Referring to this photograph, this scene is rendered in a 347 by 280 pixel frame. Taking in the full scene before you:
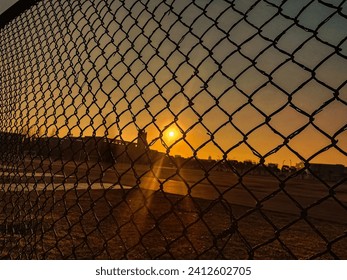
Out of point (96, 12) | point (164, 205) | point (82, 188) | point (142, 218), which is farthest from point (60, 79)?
point (82, 188)

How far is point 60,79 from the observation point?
265 cm

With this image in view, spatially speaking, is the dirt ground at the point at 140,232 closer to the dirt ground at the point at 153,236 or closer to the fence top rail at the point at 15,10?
the dirt ground at the point at 153,236

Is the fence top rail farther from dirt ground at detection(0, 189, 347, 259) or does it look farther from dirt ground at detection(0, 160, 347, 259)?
dirt ground at detection(0, 189, 347, 259)

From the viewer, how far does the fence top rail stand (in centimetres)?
295

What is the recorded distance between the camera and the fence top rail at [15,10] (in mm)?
2953

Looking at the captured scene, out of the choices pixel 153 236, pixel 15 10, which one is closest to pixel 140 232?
pixel 15 10

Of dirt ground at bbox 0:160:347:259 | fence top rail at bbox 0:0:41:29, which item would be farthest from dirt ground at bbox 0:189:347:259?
fence top rail at bbox 0:0:41:29

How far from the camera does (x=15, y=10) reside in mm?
3137

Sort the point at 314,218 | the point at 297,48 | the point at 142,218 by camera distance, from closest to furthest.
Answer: the point at 297,48
the point at 142,218
the point at 314,218

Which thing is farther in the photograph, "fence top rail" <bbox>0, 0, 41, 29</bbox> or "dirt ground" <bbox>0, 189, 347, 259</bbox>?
"dirt ground" <bbox>0, 189, 347, 259</bbox>

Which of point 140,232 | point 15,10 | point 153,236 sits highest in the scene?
point 15,10

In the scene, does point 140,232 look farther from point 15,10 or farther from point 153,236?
point 153,236
